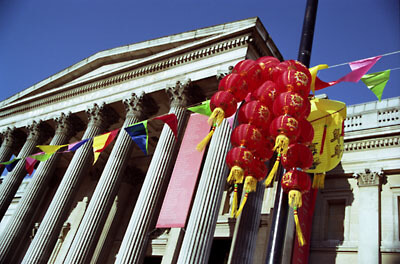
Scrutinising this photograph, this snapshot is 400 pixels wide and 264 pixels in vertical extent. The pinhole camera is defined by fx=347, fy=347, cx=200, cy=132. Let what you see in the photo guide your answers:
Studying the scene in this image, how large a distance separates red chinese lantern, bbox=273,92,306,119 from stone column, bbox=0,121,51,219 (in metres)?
16.6

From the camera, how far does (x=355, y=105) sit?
1794 centimetres

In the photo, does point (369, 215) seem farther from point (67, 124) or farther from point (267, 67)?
point (67, 124)

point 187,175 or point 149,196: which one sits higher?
point 187,175

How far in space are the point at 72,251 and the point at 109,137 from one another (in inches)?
188

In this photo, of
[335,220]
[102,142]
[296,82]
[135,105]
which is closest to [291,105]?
[296,82]

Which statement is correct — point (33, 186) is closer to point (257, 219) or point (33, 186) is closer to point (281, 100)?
point (257, 219)

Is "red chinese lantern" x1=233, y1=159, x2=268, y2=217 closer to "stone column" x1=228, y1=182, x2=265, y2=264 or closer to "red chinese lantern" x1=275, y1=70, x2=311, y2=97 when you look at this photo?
"red chinese lantern" x1=275, y1=70, x2=311, y2=97

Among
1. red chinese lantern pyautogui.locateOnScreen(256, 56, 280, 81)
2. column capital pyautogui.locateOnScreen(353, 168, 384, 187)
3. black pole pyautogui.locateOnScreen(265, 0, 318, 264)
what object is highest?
column capital pyautogui.locateOnScreen(353, 168, 384, 187)

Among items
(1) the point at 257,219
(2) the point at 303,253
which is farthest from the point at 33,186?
(2) the point at 303,253

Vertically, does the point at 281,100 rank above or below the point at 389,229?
below

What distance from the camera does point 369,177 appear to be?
15.8 metres

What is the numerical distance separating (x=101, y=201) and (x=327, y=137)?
10.1m

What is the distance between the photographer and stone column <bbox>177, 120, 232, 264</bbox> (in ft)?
34.2

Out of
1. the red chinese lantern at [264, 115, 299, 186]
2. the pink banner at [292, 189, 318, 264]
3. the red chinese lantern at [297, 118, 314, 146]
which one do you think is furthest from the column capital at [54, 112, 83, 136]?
the red chinese lantern at [297, 118, 314, 146]
